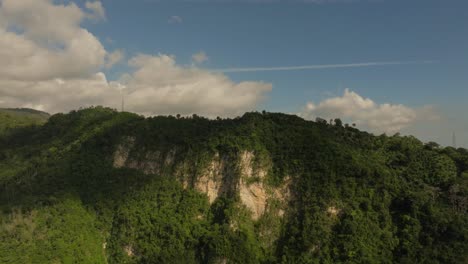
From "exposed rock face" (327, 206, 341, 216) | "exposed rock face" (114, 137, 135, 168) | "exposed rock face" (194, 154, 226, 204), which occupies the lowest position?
"exposed rock face" (327, 206, 341, 216)

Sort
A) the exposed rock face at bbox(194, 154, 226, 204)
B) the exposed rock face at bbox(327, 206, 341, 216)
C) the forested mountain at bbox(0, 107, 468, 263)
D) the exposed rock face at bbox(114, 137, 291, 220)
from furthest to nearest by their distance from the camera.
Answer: the exposed rock face at bbox(194, 154, 226, 204) → the exposed rock face at bbox(114, 137, 291, 220) → the exposed rock face at bbox(327, 206, 341, 216) → the forested mountain at bbox(0, 107, 468, 263)

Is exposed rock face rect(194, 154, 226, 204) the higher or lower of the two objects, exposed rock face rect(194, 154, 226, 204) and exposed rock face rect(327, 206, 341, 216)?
the higher

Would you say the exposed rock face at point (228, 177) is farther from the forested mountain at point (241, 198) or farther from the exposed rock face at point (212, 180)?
the forested mountain at point (241, 198)

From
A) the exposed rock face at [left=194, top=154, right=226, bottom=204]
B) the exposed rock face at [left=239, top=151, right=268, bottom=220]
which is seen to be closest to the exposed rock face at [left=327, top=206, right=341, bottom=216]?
the exposed rock face at [left=239, top=151, right=268, bottom=220]

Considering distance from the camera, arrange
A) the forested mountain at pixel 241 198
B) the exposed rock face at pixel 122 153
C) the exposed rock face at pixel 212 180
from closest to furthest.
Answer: the forested mountain at pixel 241 198 → the exposed rock face at pixel 212 180 → the exposed rock face at pixel 122 153

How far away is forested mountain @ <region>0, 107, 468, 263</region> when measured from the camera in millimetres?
42031

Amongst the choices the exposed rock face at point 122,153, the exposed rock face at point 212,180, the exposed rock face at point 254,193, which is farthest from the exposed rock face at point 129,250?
the exposed rock face at point 254,193

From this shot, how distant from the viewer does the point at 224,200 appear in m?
48.9

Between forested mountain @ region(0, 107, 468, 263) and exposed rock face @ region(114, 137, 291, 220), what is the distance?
0.14 meters

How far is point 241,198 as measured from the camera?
4809cm

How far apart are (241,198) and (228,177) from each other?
3332 millimetres

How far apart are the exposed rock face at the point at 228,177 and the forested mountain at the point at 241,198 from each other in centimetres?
14

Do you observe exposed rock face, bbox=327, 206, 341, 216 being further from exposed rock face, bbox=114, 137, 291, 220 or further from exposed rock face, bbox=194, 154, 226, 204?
exposed rock face, bbox=194, 154, 226, 204

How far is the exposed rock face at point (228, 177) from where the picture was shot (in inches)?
1890
